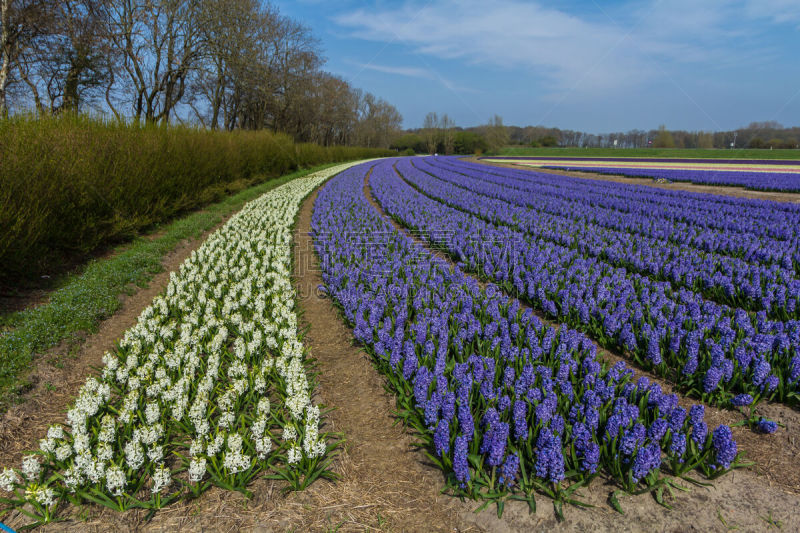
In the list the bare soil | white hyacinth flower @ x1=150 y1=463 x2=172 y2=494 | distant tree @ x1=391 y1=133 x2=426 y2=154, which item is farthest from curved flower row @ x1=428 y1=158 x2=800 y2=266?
distant tree @ x1=391 y1=133 x2=426 y2=154

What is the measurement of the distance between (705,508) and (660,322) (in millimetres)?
2138

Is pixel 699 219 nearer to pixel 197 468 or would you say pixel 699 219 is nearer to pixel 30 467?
pixel 197 468

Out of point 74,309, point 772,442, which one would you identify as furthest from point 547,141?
point 74,309

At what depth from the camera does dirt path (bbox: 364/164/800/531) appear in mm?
2484

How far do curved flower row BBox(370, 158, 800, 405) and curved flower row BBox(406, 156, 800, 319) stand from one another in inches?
17.8

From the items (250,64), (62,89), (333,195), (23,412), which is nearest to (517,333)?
(23,412)

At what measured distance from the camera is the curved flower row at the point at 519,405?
2.72 m

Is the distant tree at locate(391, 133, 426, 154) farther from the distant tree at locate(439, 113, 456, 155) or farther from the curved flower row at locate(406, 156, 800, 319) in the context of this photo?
the curved flower row at locate(406, 156, 800, 319)

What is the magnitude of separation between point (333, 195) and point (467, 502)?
518 inches

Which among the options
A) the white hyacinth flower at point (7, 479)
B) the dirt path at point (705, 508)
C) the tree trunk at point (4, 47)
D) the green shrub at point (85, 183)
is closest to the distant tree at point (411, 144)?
the tree trunk at point (4, 47)

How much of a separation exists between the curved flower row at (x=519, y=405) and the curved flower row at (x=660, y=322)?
56cm

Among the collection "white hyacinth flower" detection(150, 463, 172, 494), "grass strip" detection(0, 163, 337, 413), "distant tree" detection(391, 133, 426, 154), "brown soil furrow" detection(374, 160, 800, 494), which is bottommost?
"brown soil furrow" detection(374, 160, 800, 494)

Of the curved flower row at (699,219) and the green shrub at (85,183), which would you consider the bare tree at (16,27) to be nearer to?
the green shrub at (85,183)

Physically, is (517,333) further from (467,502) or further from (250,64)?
(250,64)
